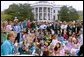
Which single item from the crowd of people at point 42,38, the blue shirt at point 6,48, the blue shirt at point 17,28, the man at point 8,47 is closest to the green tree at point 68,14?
the crowd of people at point 42,38

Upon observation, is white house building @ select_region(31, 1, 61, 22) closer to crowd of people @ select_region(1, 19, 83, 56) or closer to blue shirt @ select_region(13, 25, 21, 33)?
crowd of people @ select_region(1, 19, 83, 56)

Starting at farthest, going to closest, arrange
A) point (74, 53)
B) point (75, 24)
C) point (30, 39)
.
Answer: point (75, 24)
point (30, 39)
point (74, 53)

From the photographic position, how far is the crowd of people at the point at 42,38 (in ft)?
17.7

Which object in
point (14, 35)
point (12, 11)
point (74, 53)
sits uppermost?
point (12, 11)

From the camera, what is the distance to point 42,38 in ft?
19.9

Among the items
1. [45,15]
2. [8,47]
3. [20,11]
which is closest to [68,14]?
[20,11]

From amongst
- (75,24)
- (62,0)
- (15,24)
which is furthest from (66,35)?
(15,24)

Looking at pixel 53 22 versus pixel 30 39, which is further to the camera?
pixel 53 22

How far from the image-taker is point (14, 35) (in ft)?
18.5

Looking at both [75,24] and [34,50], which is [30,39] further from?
[75,24]

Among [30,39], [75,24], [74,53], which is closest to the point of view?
[74,53]

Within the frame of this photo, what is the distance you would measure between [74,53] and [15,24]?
1626mm

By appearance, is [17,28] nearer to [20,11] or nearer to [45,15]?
[20,11]

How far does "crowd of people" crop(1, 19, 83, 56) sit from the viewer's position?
5398 mm
